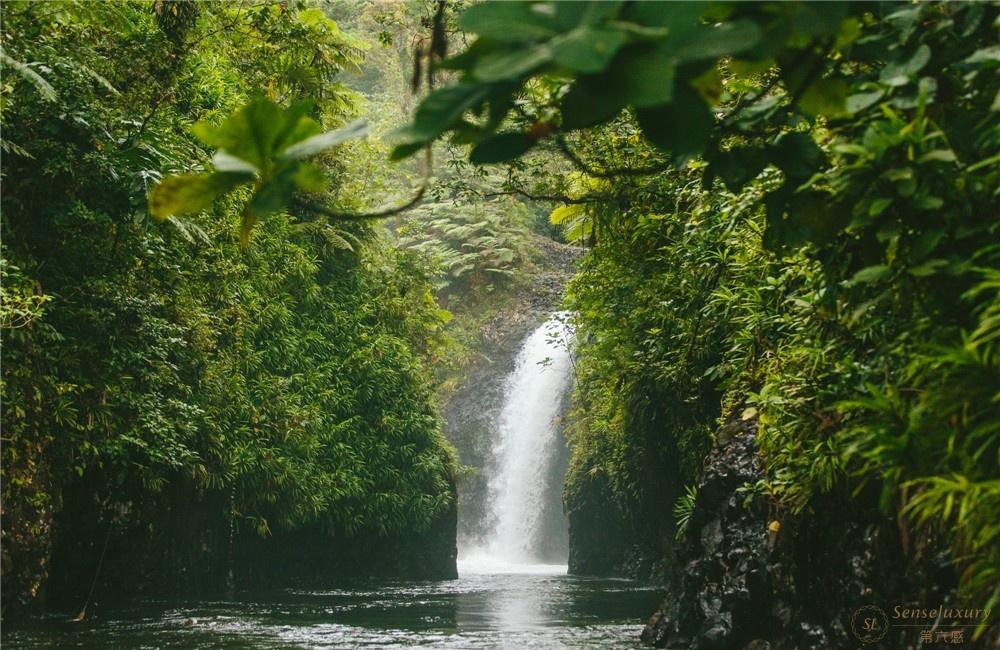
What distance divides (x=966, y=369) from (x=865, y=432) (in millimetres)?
491

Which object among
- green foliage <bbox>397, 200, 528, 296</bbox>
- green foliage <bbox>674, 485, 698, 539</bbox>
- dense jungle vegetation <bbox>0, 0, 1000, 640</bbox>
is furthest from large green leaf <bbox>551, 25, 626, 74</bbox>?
green foliage <bbox>397, 200, 528, 296</bbox>

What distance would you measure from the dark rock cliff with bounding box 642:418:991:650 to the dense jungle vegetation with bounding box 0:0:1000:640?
0.22 metres

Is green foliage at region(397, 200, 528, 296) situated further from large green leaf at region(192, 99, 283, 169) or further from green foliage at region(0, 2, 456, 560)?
large green leaf at region(192, 99, 283, 169)


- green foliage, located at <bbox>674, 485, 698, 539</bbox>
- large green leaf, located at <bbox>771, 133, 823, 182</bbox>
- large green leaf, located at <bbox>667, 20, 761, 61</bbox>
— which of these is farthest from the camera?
green foliage, located at <bbox>674, 485, 698, 539</bbox>

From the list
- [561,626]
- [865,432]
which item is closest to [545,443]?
[561,626]

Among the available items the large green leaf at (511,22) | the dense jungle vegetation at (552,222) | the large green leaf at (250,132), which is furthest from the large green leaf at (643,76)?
the large green leaf at (250,132)

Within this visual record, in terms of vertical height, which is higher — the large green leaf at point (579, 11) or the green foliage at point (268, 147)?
the large green leaf at point (579, 11)

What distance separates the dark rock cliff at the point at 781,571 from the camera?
4.56 m

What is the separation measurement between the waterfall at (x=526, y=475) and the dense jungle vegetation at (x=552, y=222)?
3.68 m

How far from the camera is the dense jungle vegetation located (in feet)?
5.15

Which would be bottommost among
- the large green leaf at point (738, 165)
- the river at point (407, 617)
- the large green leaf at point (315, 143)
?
the river at point (407, 617)

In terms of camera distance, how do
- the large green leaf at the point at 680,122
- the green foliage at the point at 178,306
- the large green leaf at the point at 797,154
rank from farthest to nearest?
the green foliage at the point at 178,306, the large green leaf at the point at 797,154, the large green leaf at the point at 680,122

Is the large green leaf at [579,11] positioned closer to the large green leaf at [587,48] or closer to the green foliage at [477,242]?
the large green leaf at [587,48]

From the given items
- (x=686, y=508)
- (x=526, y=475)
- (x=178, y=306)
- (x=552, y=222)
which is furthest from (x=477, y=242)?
(x=686, y=508)
